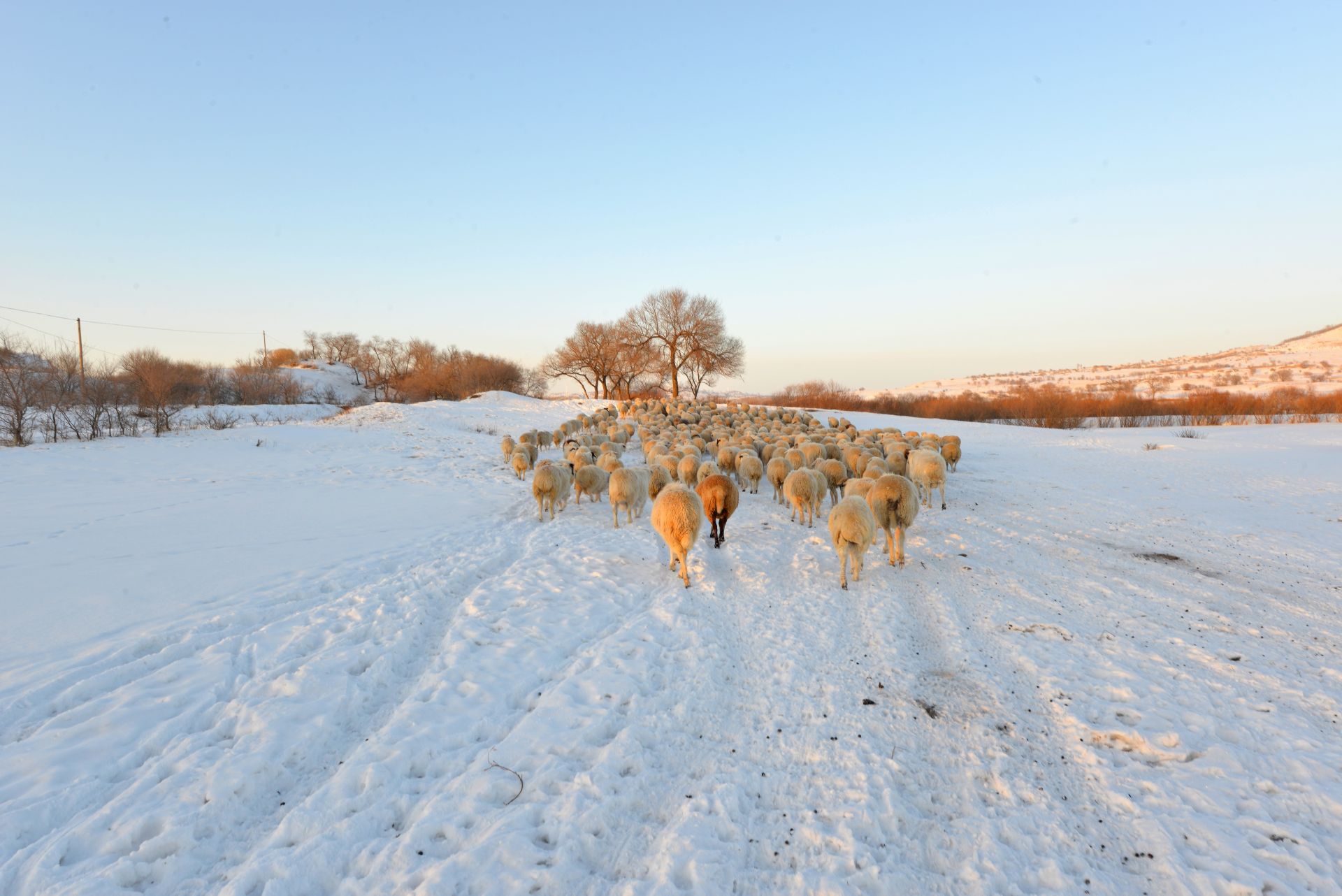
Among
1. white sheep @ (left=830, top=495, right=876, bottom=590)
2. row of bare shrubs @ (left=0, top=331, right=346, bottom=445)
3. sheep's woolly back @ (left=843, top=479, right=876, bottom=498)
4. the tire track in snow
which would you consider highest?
row of bare shrubs @ (left=0, top=331, right=346, bottom=445)

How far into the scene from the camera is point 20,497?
9.59 metres

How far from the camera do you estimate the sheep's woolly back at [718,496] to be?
8.07 meters

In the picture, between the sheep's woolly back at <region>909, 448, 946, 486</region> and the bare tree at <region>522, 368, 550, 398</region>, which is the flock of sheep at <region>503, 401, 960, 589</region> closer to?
the sheep's woolly back at <region>909, 448, 946, 486</region>

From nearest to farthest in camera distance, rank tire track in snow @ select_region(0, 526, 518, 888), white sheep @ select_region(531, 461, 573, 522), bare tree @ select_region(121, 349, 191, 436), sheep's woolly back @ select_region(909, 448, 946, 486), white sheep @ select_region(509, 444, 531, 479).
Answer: tire track in snow @ select_region(0, 526, 518, 888)
white sheep @ select_region(531, 461, 573, 522)
sheep's woolly back @ select_region(909, 448, 946, 486)
white sheep @ select_region(509, 444, 531, 479)
bare tree @ select_region(121, 349, 191, 436)

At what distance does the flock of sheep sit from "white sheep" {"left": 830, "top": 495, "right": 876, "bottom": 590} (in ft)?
0.04

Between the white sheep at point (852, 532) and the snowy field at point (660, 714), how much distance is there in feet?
1.10

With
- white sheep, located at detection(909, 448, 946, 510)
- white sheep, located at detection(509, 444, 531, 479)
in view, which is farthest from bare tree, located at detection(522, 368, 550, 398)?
white sheep, located at detection(909, 448, 946, 510)

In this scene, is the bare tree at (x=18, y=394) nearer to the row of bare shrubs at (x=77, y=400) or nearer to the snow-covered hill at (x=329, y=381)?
the row of bare shrubs at (x=77, y=400)

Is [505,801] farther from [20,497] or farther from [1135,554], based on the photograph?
[20,497]

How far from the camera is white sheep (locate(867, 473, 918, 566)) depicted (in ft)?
23.1

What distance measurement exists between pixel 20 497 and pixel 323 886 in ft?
41.9

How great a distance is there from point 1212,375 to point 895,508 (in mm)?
64574

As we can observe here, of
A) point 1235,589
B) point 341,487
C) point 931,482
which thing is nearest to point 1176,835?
point 1235,589

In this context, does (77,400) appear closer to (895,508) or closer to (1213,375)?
(895,508)
